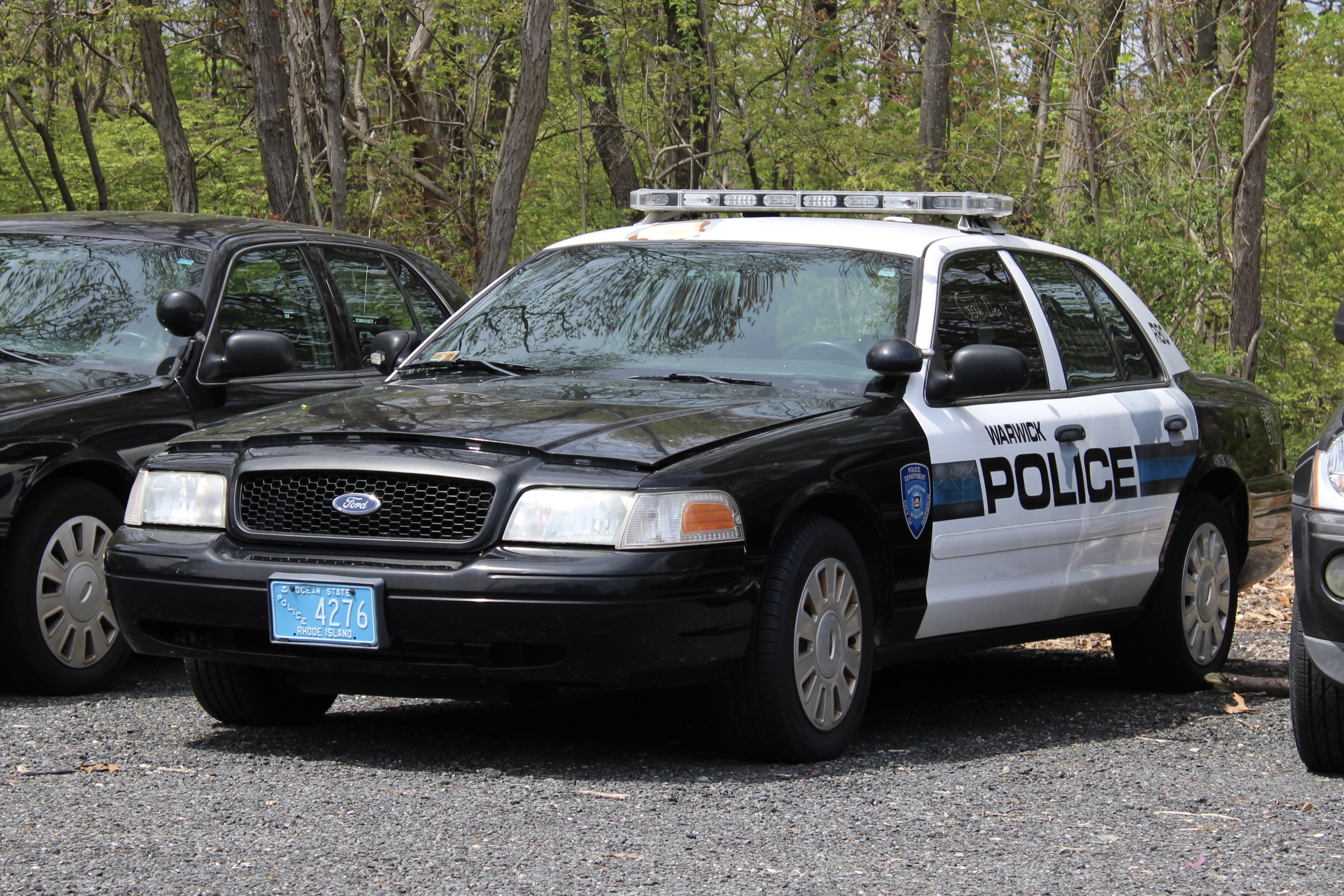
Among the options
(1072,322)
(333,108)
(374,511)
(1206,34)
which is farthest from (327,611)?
(1206,34)

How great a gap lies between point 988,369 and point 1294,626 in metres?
1.21

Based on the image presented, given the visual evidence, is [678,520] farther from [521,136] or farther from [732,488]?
[521,136]

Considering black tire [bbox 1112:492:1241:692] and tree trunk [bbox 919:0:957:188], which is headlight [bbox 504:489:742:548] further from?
tree trunk [bbox 919:0:957:188]

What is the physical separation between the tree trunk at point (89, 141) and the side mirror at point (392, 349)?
57.0 ft

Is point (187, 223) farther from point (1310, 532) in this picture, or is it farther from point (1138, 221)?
point (1138, 221)

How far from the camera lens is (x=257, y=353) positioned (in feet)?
21.8

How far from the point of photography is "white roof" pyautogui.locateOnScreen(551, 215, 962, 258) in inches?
241

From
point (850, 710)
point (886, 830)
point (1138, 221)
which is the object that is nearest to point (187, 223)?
point (850, 710)

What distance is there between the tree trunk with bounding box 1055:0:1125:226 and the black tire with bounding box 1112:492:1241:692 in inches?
364

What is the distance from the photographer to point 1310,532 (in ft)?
15.3

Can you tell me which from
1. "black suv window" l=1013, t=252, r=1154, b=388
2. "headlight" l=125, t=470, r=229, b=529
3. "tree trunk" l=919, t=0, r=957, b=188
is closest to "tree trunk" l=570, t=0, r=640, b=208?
"tree trunk" l=919, t=0, r=957, b=188

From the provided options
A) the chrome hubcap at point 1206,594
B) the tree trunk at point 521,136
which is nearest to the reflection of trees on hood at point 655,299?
the chrome hubcap at point 1206,594

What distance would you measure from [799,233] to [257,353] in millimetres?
2118

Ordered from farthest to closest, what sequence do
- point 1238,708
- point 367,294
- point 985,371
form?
point 367,294
point 1238,708
point 985,371
